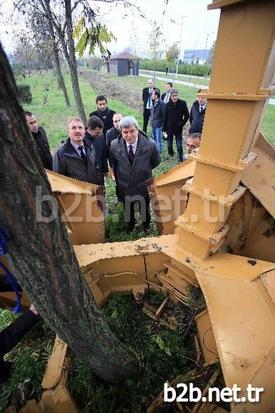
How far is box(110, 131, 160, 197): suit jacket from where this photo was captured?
12.2 ft

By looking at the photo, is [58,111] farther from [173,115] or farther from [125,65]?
[125,65]

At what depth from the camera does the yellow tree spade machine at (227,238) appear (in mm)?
1641

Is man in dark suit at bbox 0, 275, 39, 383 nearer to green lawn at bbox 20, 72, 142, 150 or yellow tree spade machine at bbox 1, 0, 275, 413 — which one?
yellow tree spade machine at bbox 1, 0, 275, 413

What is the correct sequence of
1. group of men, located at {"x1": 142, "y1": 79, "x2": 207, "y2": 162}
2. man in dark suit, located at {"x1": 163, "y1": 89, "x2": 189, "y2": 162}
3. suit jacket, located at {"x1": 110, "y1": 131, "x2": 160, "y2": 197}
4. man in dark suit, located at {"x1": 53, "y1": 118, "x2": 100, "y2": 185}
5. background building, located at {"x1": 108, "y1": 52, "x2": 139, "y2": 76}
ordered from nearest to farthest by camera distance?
man in dark suit, located at {"x1": 53, "y1": 118, "x2": 100, "y2": 185}
suit jacket, located at {"x1": 110, "y1": 131, "x2": 160, "y2": 197}
group of men, located at {"x1": 142, "y1": 79, "x2": 207, "y2": 162}
man in dark suit, located at {"x1": 163, "y1": 89, "x2": 189, "y2": 162}
background building, located at {"x1": 108, "y1": 52, "x2": 139, "y2": 76}

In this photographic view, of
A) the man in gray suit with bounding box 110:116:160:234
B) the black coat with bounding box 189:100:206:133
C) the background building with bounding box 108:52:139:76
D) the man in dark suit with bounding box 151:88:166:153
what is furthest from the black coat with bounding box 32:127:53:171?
the background building with bounding box 108:52:139:76

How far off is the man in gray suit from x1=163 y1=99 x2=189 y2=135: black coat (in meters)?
3.58

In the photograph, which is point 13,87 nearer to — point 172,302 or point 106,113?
point 172,302

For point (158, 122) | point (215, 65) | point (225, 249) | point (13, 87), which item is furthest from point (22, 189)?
point (158, 122)

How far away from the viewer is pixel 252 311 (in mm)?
2037

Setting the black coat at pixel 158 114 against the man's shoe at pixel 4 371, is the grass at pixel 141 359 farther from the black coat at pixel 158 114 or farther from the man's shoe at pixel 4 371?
the black coat at pixel 158 114

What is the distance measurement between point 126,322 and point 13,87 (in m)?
2.55

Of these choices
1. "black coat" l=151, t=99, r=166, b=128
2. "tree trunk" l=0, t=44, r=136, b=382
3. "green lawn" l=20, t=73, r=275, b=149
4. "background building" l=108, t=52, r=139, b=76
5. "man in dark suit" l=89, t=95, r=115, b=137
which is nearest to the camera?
Result: "tree trunk" l=0, t=44, r=136, b=382

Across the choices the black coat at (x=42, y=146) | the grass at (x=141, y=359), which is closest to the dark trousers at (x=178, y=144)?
the black coat at (x=42, y=146)

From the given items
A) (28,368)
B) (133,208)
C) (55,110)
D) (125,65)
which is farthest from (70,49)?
(125,65)
